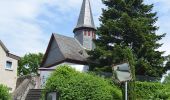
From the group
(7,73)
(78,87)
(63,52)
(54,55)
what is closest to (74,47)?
(54,55)

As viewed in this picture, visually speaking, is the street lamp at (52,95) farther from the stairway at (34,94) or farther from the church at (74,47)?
the church at (74,47)

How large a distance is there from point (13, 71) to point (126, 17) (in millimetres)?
12404

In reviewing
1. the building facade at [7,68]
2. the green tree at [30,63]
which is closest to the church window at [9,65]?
the building facade at [7,68]

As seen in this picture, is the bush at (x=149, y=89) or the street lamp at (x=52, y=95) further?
the bush at (x=149, y=89)

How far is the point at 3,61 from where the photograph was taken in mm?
36875

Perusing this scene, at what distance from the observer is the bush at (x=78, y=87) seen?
23.2m

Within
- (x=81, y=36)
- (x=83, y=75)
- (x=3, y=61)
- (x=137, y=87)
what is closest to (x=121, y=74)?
(x=83, y=75)

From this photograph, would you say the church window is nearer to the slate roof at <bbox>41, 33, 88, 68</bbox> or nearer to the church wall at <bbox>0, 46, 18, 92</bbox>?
the church wall at <bbox>0, 46, 18, 92</bbox>

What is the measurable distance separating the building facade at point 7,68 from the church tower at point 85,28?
1610 centimetres

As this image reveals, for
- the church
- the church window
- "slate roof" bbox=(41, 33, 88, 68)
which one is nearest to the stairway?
the church

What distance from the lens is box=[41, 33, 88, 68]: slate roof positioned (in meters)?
43.5

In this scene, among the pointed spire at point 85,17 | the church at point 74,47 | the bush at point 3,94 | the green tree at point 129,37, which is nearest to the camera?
the bush at point 3,94

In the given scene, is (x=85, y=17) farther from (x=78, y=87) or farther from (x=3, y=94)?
(x=78, y=87)

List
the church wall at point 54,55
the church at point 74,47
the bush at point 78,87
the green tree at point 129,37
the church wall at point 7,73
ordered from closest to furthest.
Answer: the bush at point 78,87, the green tree at point 129,37, the church wall at point 7,73, the church at point 74,47, the church wall at point 54,55
